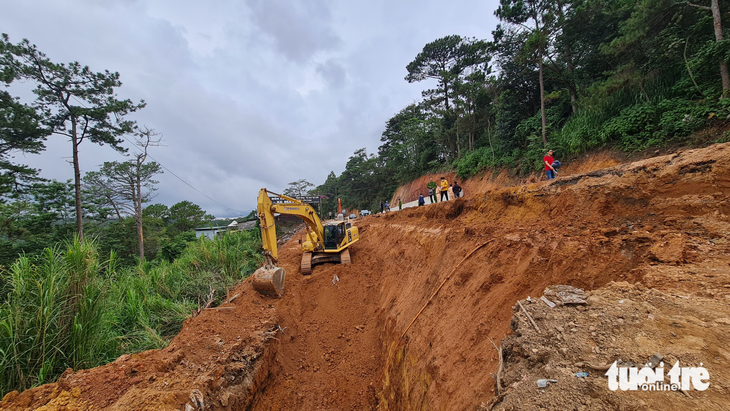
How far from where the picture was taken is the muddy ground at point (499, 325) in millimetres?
1933

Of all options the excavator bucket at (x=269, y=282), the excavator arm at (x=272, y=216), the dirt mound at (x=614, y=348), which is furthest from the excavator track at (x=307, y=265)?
the dirt mound at (x=614, y=348)

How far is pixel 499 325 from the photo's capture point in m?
3.29

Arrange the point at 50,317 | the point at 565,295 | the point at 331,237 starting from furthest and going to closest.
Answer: the point at 331,237 < the point at 50,317 < the point at 565,295

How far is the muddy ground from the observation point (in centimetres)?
193

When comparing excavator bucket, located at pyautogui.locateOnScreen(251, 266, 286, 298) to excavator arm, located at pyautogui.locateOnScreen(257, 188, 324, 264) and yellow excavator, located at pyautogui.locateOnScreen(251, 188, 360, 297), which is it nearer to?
yellow excavator, located at pyautogui.locateOnScreen(251, 188, 360, 297)

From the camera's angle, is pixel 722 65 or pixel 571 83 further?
pixel 571 83

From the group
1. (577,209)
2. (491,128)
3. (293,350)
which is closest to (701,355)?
(577,209)

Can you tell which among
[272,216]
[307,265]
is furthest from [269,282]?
[307,265]

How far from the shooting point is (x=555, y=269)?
3.45m

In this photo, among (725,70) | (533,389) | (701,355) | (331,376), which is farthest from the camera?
(725,70)

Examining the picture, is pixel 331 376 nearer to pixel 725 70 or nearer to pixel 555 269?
pixel 555 269

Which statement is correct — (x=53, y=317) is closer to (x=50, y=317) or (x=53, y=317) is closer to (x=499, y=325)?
(x=50, y=317)

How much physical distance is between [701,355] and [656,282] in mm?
1240

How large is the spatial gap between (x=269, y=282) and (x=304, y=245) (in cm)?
376
